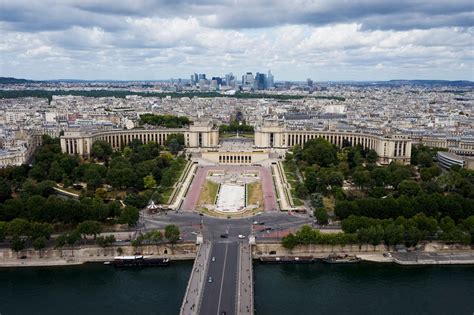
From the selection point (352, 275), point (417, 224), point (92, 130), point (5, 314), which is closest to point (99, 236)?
point (5, 314)

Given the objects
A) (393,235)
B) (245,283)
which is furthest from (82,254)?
(393,235)

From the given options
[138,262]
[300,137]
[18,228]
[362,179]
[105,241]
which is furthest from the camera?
[300,137]

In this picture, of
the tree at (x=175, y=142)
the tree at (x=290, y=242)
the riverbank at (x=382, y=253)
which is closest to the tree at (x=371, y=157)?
the riverbank at (x=382, y=253)

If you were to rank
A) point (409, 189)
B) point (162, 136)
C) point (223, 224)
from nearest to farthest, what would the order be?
point (223, 224), point (409, 189), point (162, 136)

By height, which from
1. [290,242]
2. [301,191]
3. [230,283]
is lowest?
[230,283]

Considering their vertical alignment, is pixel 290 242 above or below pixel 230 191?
below

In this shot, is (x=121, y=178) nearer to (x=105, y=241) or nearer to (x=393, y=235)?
(x=105, y=241)

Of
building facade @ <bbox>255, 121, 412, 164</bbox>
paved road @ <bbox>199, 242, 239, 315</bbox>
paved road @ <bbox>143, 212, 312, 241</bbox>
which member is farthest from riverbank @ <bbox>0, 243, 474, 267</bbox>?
building facade @ <bbox>255, 121, 412, 164</bbox>

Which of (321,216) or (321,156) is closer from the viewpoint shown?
(321,216)
